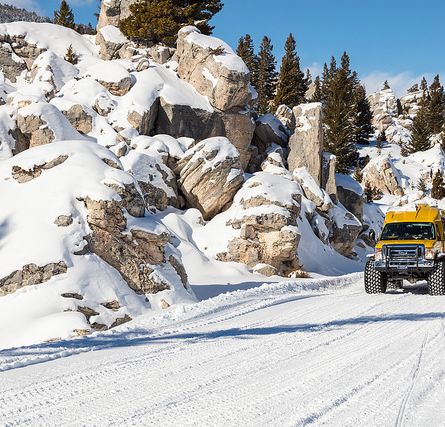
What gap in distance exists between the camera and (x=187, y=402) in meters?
4.65

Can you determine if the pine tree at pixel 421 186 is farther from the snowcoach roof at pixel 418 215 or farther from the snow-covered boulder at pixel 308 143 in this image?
the snowcoach roof at pixel 418 215

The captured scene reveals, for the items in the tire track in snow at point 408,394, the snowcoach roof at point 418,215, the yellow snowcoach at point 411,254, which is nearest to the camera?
the tire track in snow at point 408,394

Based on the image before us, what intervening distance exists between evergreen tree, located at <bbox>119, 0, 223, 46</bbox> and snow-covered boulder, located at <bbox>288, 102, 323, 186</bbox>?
40.8 ft

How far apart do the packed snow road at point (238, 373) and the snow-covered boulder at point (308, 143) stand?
23699 mm

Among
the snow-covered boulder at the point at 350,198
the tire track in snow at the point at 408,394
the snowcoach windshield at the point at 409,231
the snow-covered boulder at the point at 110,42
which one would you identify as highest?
the snow-covered boulder at the point at 110,42

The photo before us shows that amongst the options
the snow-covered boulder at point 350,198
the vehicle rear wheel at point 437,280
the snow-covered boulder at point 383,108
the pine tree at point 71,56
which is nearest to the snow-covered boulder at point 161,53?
the pine tree at point 71,56

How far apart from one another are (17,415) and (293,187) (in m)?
21.3

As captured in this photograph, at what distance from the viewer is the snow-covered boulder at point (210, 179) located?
82.0 ft

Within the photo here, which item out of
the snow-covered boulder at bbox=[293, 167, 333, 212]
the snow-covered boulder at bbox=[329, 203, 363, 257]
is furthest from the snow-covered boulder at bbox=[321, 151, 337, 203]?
the snow-covered boulder at bbox=[293, 167, 333, 212]

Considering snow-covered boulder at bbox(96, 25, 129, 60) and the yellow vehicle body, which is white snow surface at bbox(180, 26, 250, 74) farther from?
the yellow vehicle body

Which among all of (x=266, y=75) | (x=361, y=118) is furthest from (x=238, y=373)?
(x=361, y=118)

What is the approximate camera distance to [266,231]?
22.5 meters

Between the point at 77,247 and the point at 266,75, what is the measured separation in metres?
57.3

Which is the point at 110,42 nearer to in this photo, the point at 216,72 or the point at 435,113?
the point at 216,72
